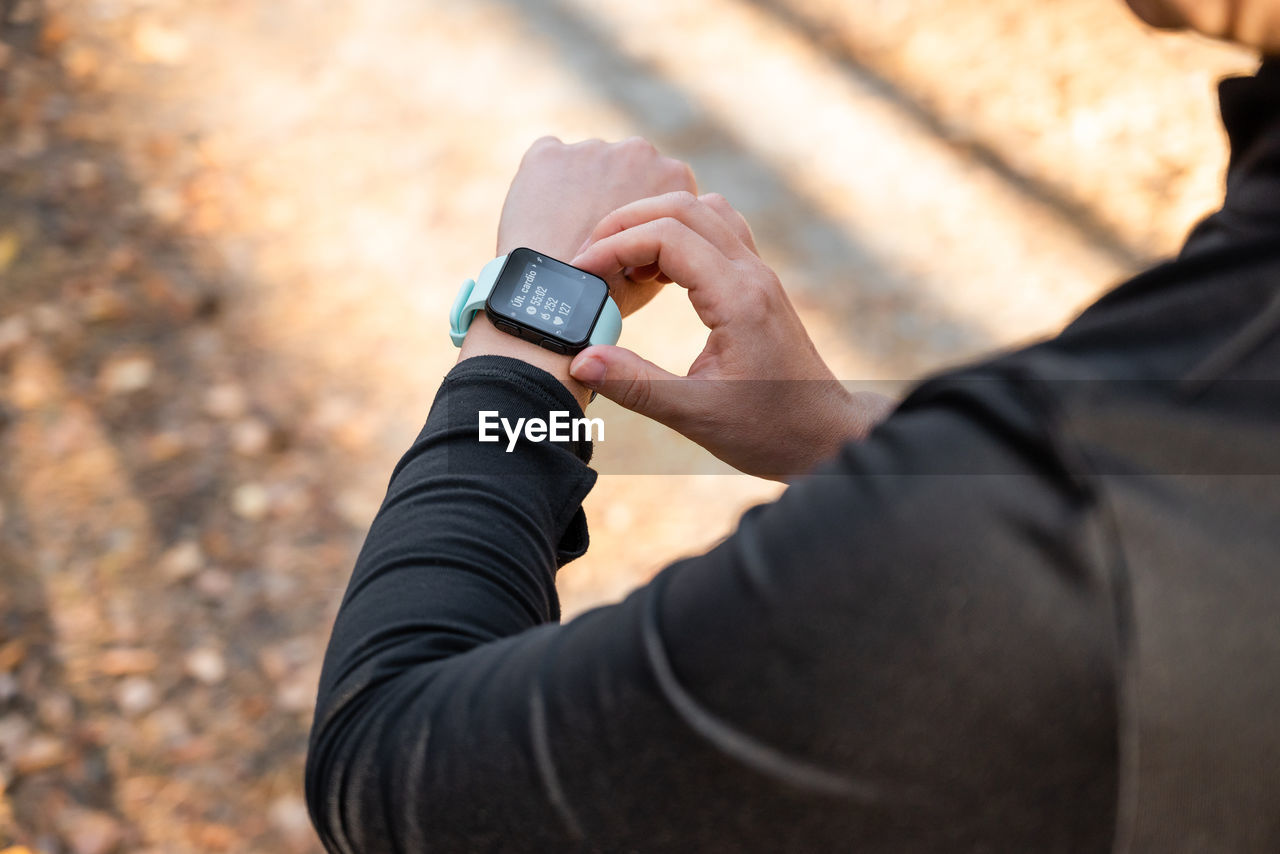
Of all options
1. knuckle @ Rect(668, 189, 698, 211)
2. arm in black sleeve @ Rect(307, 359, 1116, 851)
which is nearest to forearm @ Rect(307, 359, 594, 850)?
arm in black sleeve @ Rect(307, 359, 1116, 851)

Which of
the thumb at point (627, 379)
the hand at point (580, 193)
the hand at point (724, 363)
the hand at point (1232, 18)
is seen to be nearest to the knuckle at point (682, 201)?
the hand at point (724, 363)

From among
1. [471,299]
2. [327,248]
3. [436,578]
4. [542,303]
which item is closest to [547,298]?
[542,303]

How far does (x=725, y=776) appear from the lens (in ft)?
2.11

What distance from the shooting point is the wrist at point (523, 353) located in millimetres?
1328

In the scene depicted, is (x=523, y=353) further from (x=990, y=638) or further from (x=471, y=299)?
(x=990, y=638)

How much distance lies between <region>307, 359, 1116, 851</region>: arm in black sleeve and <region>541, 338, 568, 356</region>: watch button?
62 centimetres

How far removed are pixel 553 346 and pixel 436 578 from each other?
0.50m

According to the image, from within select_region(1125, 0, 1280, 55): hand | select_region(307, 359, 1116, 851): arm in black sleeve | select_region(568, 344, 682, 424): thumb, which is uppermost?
select_region(1125, 0, 1280, 55): hand

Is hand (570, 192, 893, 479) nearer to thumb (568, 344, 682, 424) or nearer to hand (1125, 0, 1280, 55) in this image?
thumb (568, 344, 682, 424)

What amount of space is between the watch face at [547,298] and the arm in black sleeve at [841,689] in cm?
63

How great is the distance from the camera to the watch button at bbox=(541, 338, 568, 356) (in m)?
1.35

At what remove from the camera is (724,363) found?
4.50ft

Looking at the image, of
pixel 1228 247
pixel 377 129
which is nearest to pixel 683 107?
pixel 377 129

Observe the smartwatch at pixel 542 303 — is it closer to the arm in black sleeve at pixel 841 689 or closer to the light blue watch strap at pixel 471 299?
the light blue watch strap at pixel 471 299
